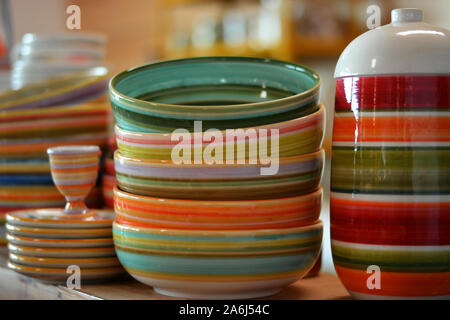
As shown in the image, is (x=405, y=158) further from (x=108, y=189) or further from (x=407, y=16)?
(x=108, y=189)

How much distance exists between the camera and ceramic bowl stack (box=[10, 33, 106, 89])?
3.99ft

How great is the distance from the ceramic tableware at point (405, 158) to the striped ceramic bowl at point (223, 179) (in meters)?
0.06

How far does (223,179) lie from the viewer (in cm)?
56

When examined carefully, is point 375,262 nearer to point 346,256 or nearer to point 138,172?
point 346,256

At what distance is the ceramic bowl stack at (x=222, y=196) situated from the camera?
56 centimetres

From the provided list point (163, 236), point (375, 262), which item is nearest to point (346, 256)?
point (375, 262)

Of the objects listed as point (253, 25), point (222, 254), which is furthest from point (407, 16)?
point (253, 25)

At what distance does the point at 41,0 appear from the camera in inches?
112

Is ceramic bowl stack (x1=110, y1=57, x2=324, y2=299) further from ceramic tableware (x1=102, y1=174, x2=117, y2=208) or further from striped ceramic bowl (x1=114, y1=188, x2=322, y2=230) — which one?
ceramic tableware (x1=102, y1=174, x2=117, y2=208)

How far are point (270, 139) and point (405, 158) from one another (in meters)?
0.12

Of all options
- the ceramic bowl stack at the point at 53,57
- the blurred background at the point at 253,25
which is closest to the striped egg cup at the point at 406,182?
the ceramic bowl stack at the point at 53,57

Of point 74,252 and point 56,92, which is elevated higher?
point 56,92

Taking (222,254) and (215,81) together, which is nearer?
(222,254)

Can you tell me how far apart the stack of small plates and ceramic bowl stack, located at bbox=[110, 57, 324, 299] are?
0.08 metres
